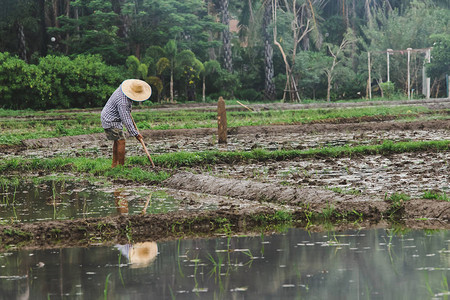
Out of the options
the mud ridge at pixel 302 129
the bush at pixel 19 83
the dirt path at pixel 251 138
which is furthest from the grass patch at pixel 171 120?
the bush at pixel 19 83

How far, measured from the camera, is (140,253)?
17.1 ft

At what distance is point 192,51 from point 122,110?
100ft

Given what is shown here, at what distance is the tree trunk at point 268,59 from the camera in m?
38.8

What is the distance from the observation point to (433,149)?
1293 centimetres

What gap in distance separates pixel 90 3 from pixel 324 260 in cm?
3238

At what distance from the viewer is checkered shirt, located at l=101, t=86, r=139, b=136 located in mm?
10203

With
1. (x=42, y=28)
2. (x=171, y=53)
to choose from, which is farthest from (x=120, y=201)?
(x=42, y=28)

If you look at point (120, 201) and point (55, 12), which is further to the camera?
point (55, 12)

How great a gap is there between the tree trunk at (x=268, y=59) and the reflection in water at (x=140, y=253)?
3348cm

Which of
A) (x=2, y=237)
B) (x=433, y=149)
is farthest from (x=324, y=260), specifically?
(x=433, y=149)

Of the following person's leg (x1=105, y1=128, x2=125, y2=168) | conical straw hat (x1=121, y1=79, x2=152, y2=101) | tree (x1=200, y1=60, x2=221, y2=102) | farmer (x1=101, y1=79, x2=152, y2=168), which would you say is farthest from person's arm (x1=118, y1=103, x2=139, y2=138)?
tree (x1=200, y1=60, x2=221, y2=102)

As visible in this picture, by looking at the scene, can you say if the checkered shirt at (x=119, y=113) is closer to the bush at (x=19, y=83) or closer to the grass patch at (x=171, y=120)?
the grass patch at (x=171, y=120)

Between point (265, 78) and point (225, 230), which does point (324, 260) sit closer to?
point (225, 230)

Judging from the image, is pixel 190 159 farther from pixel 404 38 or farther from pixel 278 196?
pixel 404 38
